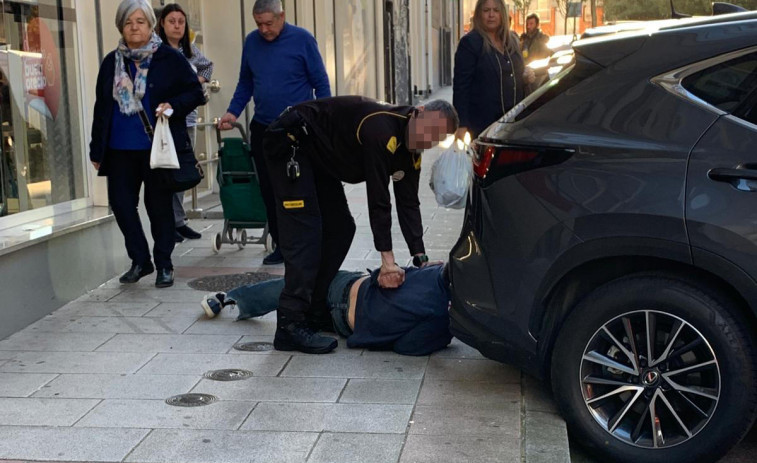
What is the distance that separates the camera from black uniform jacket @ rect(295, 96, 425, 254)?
16.5ft

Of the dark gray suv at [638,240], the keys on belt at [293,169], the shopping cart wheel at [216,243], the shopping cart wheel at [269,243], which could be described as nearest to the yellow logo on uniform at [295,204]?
the keys on belt at [293,169]

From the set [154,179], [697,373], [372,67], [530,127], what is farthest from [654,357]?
[372,67]

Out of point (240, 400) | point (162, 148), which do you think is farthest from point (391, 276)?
point (162, 148)

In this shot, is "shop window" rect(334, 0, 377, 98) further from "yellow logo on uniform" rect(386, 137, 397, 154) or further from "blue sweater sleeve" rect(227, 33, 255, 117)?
"yellow logo on uniform" rect(386, 137, 397, 154)

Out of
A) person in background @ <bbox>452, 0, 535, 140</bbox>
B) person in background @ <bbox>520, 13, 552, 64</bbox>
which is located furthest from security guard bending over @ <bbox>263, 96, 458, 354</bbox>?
person in background @ <bbox>520, 13, 552, 64</bbox>

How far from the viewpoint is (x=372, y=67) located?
2184 cm

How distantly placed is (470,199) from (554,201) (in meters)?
0.57

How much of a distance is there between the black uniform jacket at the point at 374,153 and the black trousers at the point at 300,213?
0.13 metres

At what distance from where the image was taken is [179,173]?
23.1 ft

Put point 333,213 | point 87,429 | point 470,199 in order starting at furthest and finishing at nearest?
point 333,213 < point 470,199 < point 87,429

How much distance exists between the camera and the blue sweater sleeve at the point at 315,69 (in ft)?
25.1

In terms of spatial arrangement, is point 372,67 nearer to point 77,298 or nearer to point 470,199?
point 77,298

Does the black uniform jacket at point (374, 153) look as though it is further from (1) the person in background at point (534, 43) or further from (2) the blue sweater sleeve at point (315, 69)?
(1) the person in background at point (534, 43)

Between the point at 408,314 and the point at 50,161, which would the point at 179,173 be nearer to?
the point at 50,161
